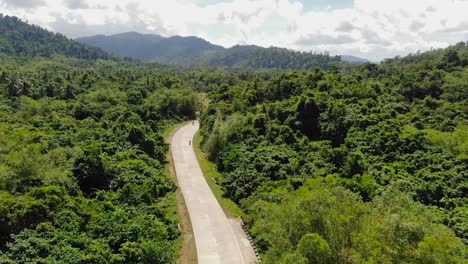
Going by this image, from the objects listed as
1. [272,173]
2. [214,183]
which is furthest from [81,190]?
[272,173]

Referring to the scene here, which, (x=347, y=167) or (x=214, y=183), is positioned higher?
(x=347, y=167)

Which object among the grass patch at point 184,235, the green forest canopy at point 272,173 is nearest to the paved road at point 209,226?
the grass patch at point 184,235

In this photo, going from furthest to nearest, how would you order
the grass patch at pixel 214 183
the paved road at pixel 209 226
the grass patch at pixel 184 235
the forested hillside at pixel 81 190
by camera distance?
the grass patch at pixel 214 183 → the paved road at pixel 209 226 → the grass patch at pixel 184 235 → the forested hillside at pixel 81 190

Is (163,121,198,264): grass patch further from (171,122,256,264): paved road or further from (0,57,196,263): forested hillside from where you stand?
(0,57,196,263): forested hillside

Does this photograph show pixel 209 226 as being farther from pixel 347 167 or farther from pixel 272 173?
pixel 347 167

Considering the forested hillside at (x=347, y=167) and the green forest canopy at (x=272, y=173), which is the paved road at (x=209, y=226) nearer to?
the forested hillside at (x=347, y=167)
